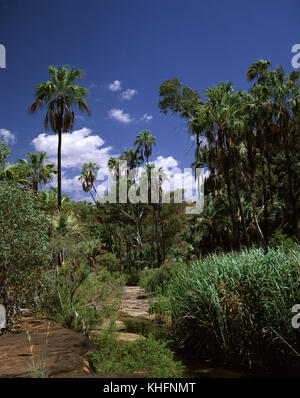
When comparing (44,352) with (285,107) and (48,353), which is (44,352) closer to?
(48,353)

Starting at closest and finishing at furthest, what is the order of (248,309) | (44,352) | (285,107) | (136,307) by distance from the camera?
(44,352) < (248,309) < (136,307) < (285,107)

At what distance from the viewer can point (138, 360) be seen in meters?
7.21

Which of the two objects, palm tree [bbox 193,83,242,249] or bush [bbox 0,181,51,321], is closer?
bush [bbox 0,181,51,321]

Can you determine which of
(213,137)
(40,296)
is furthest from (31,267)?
(213,137)

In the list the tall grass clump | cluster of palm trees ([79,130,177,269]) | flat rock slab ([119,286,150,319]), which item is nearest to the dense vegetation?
the tall grass clump

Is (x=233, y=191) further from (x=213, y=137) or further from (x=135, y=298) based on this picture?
(x=135, y=298)

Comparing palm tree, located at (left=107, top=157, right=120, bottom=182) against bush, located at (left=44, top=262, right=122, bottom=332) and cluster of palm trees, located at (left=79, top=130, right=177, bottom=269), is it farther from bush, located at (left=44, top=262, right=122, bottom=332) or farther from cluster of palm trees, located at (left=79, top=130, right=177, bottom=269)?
bush, located at (left=44, top=262, right=122, bottom=332)

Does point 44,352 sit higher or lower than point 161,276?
higher

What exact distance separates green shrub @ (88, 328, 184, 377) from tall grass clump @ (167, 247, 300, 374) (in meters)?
1.31

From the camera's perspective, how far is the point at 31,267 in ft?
27.8

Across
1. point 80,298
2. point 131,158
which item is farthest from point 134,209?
point 80,298

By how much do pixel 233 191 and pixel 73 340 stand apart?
19.9m

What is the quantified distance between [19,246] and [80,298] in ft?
11.0

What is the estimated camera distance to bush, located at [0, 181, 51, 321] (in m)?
7.99
